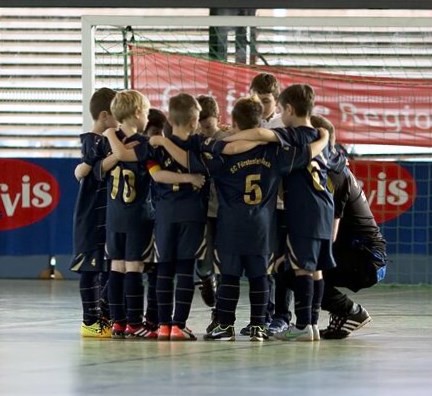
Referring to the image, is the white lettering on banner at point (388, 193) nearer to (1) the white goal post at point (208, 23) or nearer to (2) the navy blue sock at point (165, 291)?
(1) the white goal post at point (208, 23)

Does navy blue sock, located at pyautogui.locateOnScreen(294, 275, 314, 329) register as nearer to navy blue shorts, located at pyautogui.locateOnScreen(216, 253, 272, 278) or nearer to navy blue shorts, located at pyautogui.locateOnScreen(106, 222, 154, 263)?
navy blue shorts, located at pyautogui.locateOnScreen(216, 253, 272, 278)

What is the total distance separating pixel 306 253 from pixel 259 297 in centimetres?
40

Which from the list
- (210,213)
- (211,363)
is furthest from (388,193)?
(211,363)

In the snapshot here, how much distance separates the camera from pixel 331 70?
1452cm

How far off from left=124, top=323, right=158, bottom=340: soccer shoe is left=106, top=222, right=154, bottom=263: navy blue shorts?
43 centimetres

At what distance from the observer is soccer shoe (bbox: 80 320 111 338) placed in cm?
832

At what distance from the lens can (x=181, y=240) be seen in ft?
26.2

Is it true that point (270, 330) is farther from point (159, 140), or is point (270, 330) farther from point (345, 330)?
point (159, 140)

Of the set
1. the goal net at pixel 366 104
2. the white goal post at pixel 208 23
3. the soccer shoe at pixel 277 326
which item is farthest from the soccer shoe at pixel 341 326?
the goal net at pixel 366 104

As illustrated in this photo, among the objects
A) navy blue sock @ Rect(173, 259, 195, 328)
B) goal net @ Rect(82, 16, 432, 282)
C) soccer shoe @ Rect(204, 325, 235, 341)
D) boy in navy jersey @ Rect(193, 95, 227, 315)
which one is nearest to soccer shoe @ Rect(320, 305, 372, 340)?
soccer shoe @ Rect(204, 325, 235, 341)

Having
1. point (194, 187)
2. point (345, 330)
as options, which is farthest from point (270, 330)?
point (194, 187)

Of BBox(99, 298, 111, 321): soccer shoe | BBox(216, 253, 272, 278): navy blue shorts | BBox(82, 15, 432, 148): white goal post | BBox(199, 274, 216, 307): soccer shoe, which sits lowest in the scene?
BBox(99, 298, 111, 321): soccer shoe

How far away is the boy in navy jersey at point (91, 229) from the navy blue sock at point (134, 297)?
0.22 meters

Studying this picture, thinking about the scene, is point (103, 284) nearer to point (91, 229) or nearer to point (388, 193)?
point (91, 229)
